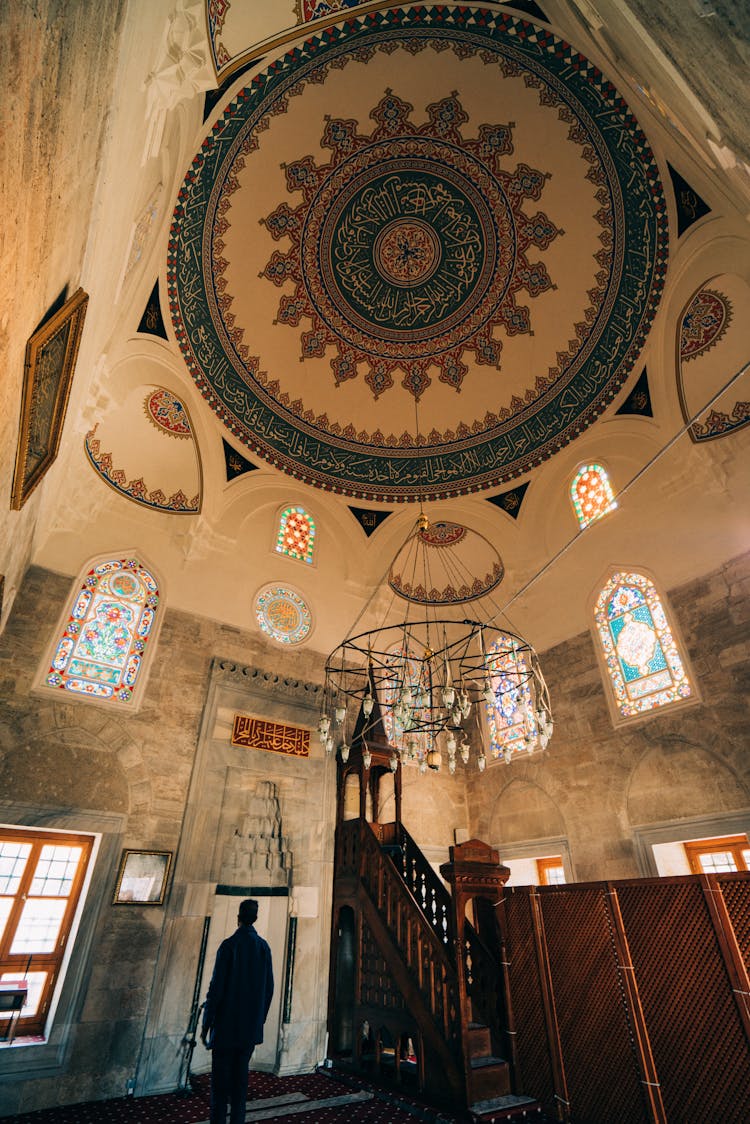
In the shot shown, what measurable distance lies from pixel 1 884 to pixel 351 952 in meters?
4.00

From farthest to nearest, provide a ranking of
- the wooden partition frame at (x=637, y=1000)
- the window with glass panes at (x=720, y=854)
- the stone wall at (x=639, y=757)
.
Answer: the stone wall at (x=639, y=757)
the window with glass panes at (x=720, y=854)
the wooden partition frame at (x=637, y=1000)

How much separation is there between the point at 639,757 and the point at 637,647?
4.81 feet

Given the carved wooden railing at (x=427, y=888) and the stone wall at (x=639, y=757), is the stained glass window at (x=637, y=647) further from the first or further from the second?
the carved wooden railing at (x=427, y=888)

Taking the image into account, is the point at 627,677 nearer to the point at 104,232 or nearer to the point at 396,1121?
the point at 396,1121

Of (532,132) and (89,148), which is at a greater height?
(532,132)

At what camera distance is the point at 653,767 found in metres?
6.78

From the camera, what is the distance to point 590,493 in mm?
8812

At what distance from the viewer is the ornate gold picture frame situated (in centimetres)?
279

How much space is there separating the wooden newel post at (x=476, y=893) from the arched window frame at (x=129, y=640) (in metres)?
4.31

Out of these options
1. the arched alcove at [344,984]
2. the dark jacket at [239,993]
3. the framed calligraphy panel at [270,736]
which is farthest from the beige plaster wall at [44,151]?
the arched alcove at [344,984]

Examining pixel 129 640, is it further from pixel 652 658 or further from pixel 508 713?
pixel 652 658

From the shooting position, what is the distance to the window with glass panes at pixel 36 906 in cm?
529

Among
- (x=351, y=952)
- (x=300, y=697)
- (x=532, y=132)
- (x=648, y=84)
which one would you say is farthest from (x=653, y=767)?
(x=532, y=132)

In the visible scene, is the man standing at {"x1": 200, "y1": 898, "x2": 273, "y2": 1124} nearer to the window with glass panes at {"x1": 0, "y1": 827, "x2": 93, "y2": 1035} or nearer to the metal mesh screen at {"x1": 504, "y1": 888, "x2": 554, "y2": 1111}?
the metal mesh screen at {"x1": 504, "y1": 888, "x2": 554, "y2": 1111}
